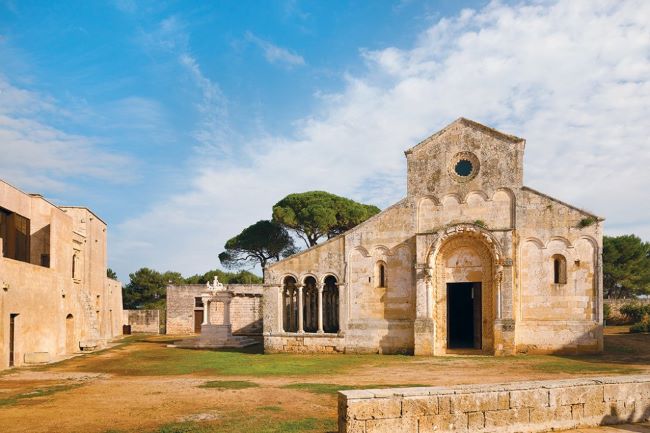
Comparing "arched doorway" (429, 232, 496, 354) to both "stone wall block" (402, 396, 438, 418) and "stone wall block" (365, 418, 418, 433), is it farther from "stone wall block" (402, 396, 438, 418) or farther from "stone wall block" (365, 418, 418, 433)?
"stone wall block" (365, 418, 418, 433)

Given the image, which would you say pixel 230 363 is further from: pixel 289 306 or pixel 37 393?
pixel 37 393

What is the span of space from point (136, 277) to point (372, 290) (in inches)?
1770

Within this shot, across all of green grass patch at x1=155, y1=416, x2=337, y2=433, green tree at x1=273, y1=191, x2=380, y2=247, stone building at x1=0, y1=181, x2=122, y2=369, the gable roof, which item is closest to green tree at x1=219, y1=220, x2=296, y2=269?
green tree at x1=273, y1=191, x2=380, y2=247

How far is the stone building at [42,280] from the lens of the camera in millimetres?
21594

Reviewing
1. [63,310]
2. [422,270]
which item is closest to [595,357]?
[422,270]

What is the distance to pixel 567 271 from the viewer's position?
2347 centimetres

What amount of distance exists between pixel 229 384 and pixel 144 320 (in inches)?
1423

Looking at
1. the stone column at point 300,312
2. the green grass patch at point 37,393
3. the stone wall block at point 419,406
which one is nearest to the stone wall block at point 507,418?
the stone wall block at point 419,406

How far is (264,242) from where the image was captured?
181ft

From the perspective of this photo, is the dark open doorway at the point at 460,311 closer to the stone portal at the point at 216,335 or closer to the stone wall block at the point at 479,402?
the stone portal at the point at 216,335

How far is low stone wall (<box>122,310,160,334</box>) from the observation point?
48719 mm

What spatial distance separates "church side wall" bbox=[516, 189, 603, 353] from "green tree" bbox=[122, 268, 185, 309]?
4752 cm

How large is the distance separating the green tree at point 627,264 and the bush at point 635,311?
41.8 ft

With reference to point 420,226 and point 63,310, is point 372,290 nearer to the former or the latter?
point 420,226
